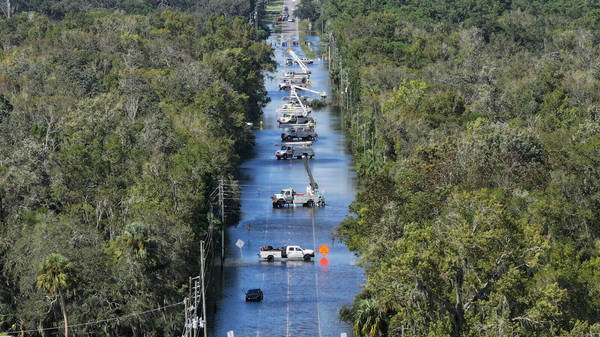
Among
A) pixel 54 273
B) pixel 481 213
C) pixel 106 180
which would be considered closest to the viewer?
pixel 481 213

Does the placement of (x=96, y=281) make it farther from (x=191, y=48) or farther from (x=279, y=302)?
(x=191, y=48)

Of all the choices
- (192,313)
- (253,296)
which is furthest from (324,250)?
(192,313)

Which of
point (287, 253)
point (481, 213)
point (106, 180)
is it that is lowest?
point (287, 253)

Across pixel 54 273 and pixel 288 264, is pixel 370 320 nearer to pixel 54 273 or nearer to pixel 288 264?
pixel 54 273

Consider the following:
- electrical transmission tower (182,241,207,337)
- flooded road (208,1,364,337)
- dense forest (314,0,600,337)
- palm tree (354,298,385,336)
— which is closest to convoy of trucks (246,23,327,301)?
flooded road (208,1,364,337)

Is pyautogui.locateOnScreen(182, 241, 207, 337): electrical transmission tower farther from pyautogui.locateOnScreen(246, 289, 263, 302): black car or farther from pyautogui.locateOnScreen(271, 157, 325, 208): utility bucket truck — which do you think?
pyautogui.locateOnScreen(271, 157, 325, 208): utility bucket truck

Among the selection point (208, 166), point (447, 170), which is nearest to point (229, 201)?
point (208, 166)

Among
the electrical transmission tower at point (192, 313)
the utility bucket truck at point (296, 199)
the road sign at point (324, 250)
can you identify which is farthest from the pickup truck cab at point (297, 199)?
the electrical transmission tower at point (192, 313)
